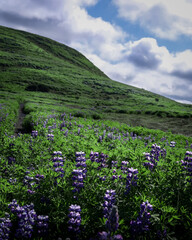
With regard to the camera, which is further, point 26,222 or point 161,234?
point 161,234

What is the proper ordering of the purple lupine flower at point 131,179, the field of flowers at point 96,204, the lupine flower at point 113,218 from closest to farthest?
1. the lupine flower at point 113,218
2. the field of flowers at point 96,204
3. the purple lupine flower at point 131,179

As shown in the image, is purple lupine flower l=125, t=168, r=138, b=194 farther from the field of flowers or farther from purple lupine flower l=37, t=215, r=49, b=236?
purple lupine flower l=37, t=215, r=49, b=236

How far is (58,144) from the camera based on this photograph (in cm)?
708

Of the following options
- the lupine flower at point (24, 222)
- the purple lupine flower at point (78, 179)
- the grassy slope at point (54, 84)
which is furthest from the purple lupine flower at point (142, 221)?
the grassy slope at point (54, 84)

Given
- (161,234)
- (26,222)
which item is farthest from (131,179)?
(26,222)

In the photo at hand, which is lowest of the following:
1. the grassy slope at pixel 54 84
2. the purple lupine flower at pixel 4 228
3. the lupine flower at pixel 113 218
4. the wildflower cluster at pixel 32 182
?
the purple lupine flower at pixel 4 228

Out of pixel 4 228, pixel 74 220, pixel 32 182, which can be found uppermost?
pixel 74 220

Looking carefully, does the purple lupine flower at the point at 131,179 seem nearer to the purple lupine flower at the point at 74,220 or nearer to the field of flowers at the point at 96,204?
the field of flowers at the point at 96,204

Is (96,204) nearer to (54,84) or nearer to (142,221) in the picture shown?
(142,221)

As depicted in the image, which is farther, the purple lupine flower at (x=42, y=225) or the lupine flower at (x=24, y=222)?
the purple lupine flower at (x=42, y=225)

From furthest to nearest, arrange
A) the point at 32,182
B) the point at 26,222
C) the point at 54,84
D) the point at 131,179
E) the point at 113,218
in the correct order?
the point at 54,84 → the point at 32,182 → the point at 131,179 → the point at 26,222 → the point at 113,218

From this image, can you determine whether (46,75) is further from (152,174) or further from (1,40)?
(152,174)

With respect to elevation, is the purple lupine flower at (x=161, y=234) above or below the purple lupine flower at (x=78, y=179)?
below

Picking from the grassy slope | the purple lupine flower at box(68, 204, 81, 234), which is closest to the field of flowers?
the purple lupine flower at box(68, 204, 81, 234)
